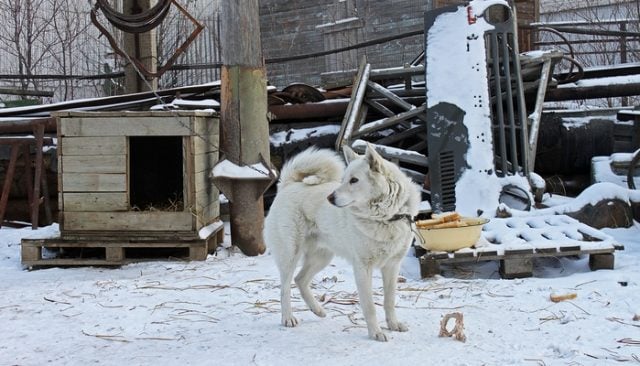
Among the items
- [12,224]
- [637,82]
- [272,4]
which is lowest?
[12,224]

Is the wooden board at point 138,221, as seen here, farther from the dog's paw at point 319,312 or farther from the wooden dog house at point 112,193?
the dog's paw at point 319,312

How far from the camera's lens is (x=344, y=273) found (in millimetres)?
5320

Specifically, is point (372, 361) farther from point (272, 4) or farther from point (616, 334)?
point (272, 4)

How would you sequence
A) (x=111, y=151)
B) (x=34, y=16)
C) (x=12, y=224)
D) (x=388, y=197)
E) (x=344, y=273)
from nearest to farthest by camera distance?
1. (x=388, y=197)
2. (x=344, y=273)
3. (x=111, y=151)
4. (x=12, y=224)
5. (x=34, y=16)

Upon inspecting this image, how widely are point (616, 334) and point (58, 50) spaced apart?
16132mm

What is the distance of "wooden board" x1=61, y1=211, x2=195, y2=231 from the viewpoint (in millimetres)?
5820

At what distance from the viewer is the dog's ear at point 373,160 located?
3.59m

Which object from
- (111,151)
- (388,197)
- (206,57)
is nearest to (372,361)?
(388,197)

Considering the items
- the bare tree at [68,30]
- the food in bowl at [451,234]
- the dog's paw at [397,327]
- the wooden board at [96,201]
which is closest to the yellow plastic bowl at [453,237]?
the food in bowl at [451,234]

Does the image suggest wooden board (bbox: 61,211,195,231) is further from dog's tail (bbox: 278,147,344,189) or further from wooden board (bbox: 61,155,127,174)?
dog's tail (bbox: 278,147,344,189)

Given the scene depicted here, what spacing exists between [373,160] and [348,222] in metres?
0.41

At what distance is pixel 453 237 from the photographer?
16.8 feet

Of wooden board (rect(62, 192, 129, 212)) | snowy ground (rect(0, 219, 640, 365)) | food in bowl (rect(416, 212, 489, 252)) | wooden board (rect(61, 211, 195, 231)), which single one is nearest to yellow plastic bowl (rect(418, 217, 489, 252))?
food in bowl (rect(416, 212, 489, 252))

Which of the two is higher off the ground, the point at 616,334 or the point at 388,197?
the point at 388,197
